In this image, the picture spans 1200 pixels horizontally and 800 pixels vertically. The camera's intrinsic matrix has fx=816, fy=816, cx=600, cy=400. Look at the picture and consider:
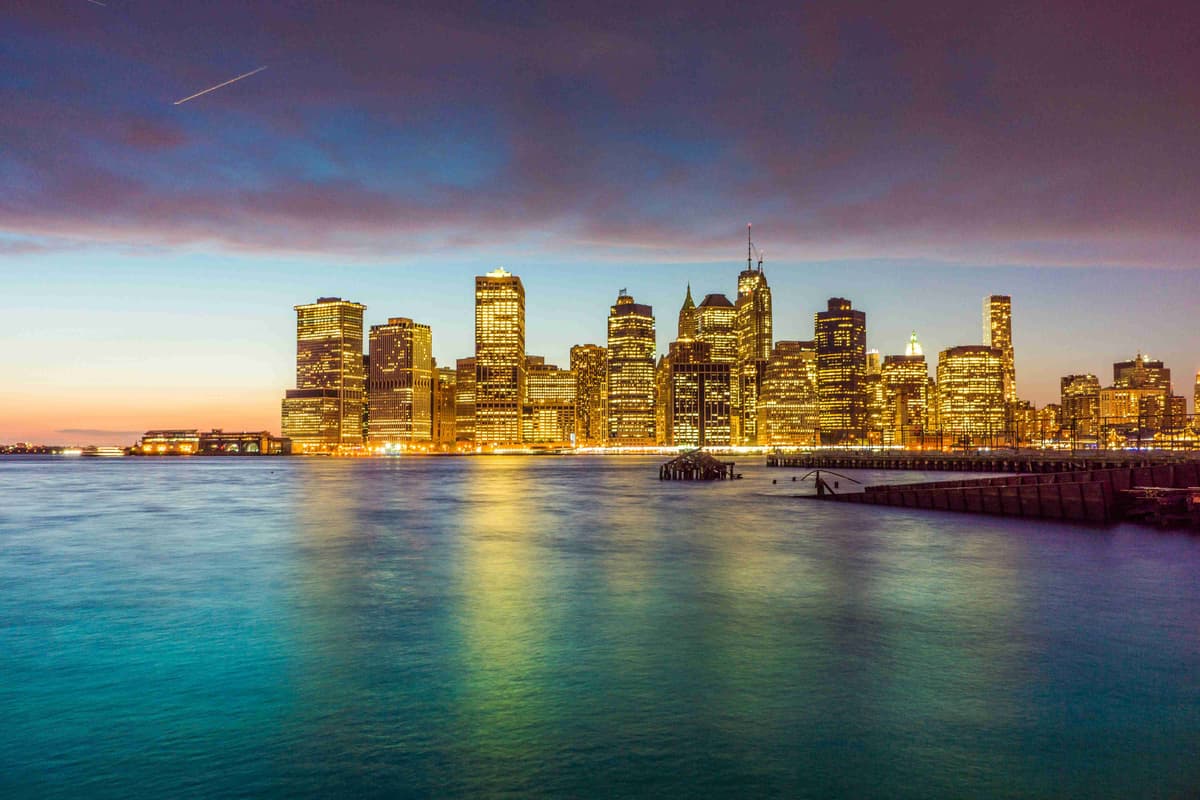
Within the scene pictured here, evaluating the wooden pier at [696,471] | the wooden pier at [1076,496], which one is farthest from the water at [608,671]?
the wooden pier at [696,471]

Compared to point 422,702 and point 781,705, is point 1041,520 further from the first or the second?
point 422,702

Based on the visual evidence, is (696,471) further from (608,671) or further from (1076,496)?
(608,671)

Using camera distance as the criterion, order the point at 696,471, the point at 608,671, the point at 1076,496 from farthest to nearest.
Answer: the point at 696,471, the point at 1076,496, the point at 608,671

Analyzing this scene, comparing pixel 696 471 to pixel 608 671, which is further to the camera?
pixel 696 471

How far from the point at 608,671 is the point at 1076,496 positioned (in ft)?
162

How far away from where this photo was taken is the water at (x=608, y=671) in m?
14.2

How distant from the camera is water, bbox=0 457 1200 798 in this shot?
14.2 metres

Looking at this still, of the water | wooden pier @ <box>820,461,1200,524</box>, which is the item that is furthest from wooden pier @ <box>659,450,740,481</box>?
the water

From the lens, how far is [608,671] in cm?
2050

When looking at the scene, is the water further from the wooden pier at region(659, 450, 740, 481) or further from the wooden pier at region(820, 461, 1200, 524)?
the wooden pier at region(659, 450, 740, 481)

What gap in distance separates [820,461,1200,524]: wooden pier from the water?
38.0 feet

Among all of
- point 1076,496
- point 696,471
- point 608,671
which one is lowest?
point 696,471

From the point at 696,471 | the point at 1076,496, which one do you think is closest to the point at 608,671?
the point at 1076,496

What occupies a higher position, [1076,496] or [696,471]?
[1076,496]
